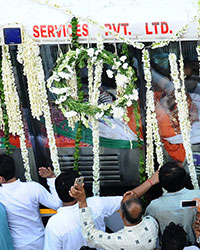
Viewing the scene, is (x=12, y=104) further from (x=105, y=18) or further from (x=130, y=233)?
(x=130, y=233)

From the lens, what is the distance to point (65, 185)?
12.5 ft

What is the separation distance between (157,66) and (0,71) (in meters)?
1.53

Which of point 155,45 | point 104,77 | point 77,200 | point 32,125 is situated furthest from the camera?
point 32,125

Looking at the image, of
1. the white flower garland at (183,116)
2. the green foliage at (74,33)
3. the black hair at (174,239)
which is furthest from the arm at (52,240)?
the green foliage at (74,33)

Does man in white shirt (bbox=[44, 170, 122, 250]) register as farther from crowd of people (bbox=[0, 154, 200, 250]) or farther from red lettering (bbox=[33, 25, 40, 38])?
red lettering (bbox=[33, 25, 40, 38])

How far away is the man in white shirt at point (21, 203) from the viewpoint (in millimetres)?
4227

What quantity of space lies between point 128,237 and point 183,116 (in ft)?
4.51

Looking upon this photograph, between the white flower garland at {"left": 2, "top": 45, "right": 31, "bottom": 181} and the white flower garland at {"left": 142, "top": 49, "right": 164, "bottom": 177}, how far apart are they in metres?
1.29


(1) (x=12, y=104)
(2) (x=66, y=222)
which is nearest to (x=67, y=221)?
(2) (x=66, y=222)

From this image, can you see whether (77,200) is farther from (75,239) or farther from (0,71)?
(0,71)

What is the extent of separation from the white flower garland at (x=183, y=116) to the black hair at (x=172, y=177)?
1.66 ft

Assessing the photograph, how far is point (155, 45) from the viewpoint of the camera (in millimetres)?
3912

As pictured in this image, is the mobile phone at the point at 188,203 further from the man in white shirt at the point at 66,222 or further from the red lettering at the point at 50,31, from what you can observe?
the red lettering at the point at 50,31

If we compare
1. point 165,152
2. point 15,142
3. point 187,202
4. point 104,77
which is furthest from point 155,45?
point 15,142
